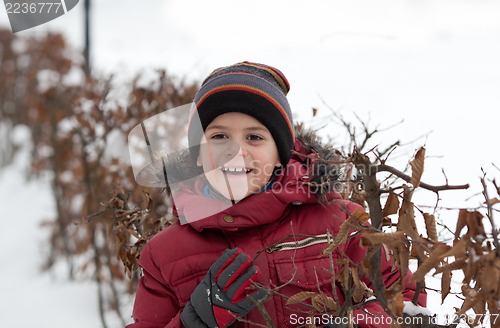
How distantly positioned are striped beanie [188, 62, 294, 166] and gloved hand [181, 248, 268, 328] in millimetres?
489

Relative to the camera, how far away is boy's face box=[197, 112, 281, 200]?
1.63 meters

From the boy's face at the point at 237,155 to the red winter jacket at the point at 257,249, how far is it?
0.06 meters

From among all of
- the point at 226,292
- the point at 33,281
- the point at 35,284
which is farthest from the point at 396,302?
the point at 33,281

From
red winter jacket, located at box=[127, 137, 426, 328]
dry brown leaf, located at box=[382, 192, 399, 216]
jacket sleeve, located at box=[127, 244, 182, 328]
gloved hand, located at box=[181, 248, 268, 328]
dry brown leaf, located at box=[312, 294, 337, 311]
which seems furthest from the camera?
jacket sleeve, located at box=[127, 244, 182, 328]

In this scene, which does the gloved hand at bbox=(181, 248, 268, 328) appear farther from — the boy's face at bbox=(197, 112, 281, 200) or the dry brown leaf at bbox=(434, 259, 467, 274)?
the dry brown leaf at bbox=(434, 259, 467, 274)

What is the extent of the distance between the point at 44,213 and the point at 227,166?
10.4m

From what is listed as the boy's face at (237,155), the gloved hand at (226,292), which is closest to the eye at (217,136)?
the boy's face at (237,155)

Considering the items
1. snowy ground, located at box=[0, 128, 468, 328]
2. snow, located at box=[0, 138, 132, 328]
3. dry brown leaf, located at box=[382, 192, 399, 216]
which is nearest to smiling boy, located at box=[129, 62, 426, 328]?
dry brown leaf, located at box=[382, 192, 399, 216]

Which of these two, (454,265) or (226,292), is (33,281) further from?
(454,265)

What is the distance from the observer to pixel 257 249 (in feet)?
5.22

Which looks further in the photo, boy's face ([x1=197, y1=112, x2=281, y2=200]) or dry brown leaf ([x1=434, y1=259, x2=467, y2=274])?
boy's face ([x1=197, y1=112, x2=281, y2=200])

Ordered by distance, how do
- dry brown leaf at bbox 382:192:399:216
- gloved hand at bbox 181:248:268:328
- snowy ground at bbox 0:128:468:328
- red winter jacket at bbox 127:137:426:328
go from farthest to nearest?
snowy ground at bbox 0:128:468:328 < red winter jacket at bbox 127:137:426:328 < gloved hand at bbox 181:248:268:328 < dry brown leaf at bbox 382:192:399:216

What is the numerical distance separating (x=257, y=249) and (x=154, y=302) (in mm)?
425

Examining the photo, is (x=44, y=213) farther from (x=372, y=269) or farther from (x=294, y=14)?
(x=372, y=269)
